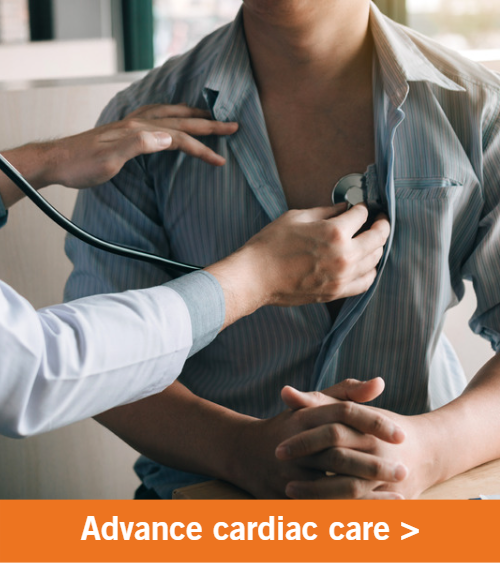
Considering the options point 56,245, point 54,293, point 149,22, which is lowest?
point 54,293

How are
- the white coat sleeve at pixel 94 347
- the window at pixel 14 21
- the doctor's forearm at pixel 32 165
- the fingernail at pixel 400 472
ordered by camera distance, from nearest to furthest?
the white coat sleeve at pixel 94 347 → the fingernail at pixel 400 472 → the doctor's forearm at pixel 32 165 → the window at pixel 14 21

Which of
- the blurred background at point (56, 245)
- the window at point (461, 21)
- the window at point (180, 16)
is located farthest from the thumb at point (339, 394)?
the window at point (180, 16)

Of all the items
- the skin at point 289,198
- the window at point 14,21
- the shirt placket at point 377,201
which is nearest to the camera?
the skin at point 289,198

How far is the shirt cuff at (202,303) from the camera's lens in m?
0.78

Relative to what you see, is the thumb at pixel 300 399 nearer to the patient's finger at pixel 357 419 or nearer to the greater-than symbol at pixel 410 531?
the patient's finger at pixel 357 419

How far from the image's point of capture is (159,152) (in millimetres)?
1112

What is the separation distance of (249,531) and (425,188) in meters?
0.58

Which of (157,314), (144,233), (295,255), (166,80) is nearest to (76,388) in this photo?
(157,314)

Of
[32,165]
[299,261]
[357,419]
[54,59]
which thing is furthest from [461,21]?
[357,419]

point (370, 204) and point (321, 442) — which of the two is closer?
point (321, 442)

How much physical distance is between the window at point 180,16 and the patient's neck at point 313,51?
3280 mm

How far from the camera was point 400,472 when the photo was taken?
773mm

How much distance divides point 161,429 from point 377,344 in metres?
0.36

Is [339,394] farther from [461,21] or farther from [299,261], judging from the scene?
[461,21]
